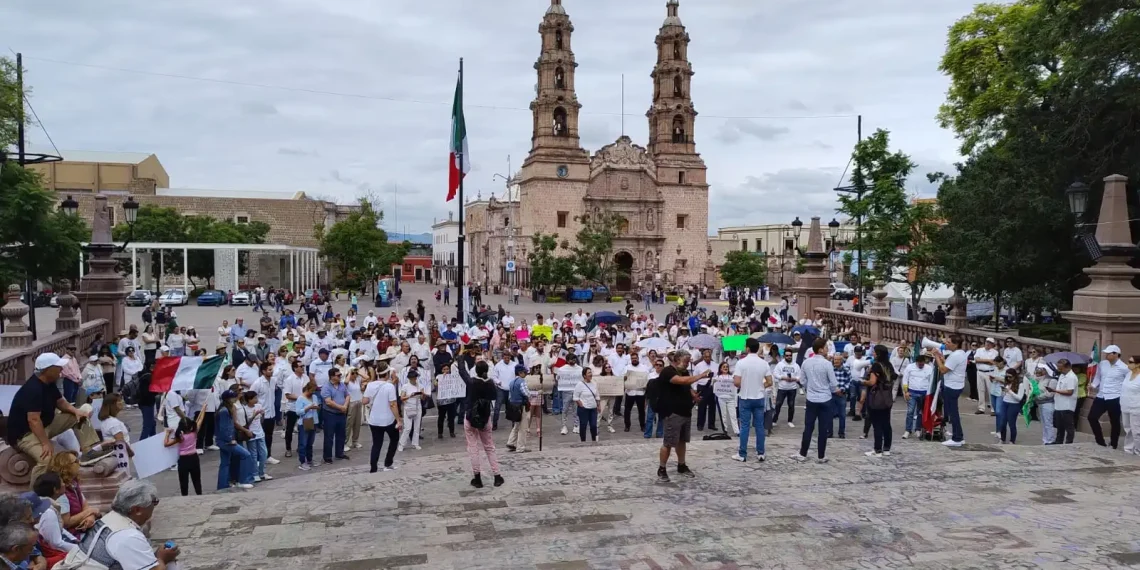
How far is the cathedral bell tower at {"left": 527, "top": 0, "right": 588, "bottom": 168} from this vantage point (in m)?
71.5

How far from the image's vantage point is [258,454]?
11250mm

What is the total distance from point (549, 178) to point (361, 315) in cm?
3223

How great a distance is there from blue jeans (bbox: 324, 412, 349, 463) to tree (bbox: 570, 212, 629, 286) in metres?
49.8

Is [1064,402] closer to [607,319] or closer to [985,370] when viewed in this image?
[985,370]

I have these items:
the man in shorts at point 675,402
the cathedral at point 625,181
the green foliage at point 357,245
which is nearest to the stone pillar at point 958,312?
the man in shorts at point 675,402

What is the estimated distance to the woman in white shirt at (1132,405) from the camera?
37.7 feet

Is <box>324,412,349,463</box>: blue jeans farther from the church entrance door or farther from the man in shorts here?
the church entrance door

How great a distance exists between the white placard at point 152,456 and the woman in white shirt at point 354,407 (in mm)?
3293

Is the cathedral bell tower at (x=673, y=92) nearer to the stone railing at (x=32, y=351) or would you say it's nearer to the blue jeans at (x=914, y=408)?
the stone railing at (x=32, y=351)

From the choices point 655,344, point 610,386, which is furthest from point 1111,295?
point 610,386

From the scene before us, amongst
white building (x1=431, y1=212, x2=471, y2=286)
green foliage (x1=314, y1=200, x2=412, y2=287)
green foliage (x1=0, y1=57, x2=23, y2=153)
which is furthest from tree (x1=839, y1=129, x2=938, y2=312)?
white building (x1=431, y1=212, x2=471, y2=286)

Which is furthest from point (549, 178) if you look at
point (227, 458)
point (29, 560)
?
point (29, 560)

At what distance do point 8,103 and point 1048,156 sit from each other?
26.2 metres

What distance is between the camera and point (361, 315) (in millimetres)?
43281
